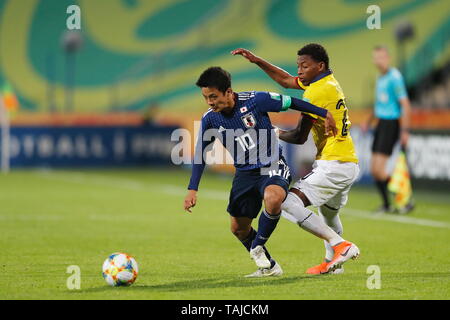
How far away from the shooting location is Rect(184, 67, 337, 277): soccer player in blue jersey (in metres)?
7.85

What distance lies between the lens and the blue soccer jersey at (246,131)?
26.0 ft

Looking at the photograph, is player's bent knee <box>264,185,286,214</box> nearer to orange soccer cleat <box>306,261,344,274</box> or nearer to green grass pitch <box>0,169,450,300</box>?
green grass pitch <box>0,169,450,300</box>

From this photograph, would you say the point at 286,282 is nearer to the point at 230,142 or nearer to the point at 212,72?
the point at 230,142

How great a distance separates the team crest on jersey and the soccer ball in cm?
148

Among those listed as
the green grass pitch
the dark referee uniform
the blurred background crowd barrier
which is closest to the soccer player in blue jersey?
the green grass pitch

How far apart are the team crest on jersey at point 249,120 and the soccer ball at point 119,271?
148 centimetres

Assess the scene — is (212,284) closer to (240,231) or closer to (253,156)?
(240,231)

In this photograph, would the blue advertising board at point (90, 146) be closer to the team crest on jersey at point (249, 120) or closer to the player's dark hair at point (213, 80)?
the team crest on jersey at point (249, 120)

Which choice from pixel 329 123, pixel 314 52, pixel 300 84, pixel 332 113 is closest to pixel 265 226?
pixel 329 123

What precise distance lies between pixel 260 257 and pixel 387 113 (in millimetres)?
6445

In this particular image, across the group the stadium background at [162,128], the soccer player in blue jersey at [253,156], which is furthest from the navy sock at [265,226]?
the stadium background at [162,128]

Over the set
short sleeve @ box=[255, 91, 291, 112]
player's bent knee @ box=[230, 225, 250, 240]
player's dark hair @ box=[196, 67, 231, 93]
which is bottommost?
player's bent knee @ box=[230, 225, 250, 240]

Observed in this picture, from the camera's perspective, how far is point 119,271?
7293mm
